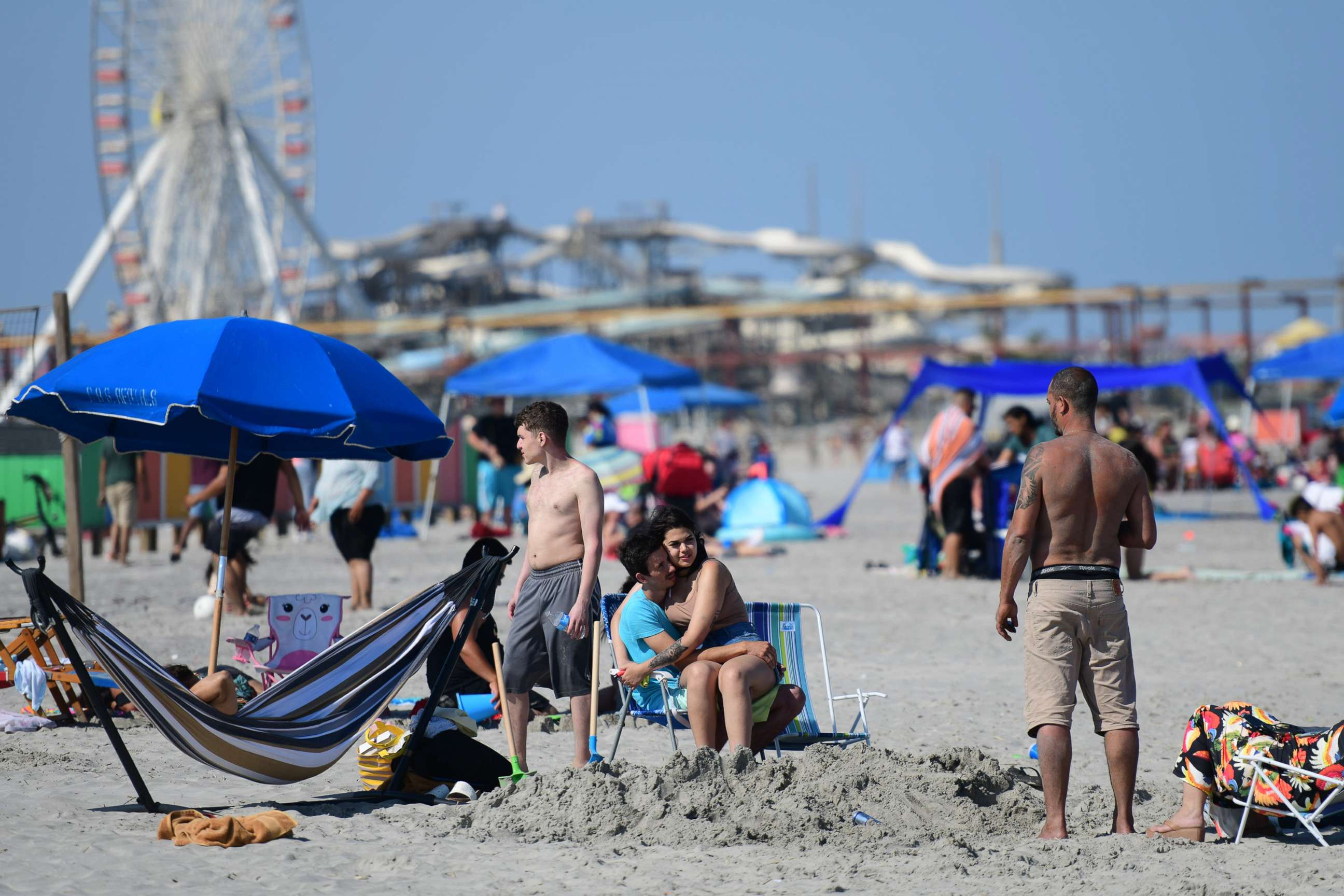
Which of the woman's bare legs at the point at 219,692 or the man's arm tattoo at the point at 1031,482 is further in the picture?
the woman's bare legs at the point at 219,692

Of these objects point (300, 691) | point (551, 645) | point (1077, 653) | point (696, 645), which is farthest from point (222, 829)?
point (1077, 653)

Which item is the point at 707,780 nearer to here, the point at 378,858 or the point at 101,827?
the point at 378,858

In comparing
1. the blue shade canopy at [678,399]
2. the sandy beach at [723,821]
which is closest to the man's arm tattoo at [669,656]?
the sandy beach at [723,821]

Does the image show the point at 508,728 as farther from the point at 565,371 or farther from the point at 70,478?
the point at 565,371

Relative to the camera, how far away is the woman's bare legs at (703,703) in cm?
477

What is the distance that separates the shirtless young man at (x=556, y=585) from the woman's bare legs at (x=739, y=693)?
53 cm

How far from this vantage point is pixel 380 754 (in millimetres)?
4922

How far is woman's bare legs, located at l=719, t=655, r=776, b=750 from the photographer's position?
15.5 feet

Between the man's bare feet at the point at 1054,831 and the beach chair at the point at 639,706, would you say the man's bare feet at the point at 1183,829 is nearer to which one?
the man's bare feet at the point at 1054,831

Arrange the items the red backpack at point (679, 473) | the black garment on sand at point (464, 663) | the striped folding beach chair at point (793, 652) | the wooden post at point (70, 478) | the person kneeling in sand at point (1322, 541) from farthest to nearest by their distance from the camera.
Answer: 1. the red backpack at point (679, 473)
2. the person kneeling in sand at point (1322, 541)
3. the wooden post at point (70, 478)
4. the black garment on sand at point (464, 663)
5. the striped folding beach chair at point (793, 652)

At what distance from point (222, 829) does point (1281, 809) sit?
9.97 feet

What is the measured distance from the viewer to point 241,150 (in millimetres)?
34781

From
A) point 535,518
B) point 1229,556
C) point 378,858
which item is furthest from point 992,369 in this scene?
point 378,858

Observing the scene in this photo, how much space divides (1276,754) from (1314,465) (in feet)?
43.6
